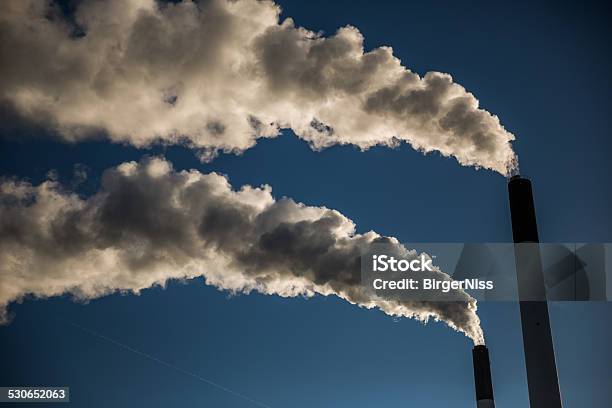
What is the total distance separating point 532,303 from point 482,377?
10.0ft

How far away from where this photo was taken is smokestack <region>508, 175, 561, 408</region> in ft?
63.5

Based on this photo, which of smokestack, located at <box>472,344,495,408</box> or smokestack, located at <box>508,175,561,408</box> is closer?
smokestack, located at <box>508,175,561,408</box>

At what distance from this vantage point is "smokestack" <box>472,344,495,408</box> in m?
20.0

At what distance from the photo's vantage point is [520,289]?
69.2 feet

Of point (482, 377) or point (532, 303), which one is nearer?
point (532, 303)

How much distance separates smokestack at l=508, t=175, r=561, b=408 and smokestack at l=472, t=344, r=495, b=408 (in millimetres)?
1367

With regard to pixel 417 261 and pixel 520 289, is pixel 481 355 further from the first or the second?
pixel 417 261

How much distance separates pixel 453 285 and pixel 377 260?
3139mm

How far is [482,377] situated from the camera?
68.2 ft

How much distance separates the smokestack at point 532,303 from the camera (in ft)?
63.5

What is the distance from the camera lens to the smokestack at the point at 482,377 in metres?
20.0

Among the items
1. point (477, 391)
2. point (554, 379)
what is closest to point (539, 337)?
point (554, 379)

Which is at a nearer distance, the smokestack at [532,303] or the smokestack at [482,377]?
the smokestack at [532,303]

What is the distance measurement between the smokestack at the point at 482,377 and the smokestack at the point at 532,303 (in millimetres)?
1367
